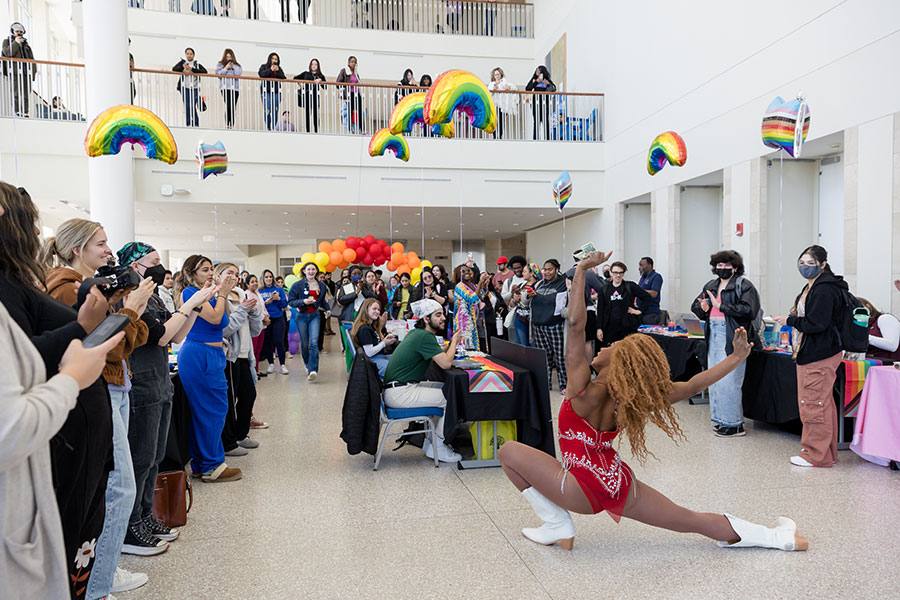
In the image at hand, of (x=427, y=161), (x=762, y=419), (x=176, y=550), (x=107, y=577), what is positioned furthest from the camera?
(x=427, y=161)

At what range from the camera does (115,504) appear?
2268 millimetres

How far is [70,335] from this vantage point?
153 centimetres

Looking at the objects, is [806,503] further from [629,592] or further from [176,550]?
[176,550]

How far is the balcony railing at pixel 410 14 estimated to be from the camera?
16.1m

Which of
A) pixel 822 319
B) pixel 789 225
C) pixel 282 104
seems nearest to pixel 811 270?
pixel 822 319

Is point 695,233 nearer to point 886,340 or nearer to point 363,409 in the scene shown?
point 886,340

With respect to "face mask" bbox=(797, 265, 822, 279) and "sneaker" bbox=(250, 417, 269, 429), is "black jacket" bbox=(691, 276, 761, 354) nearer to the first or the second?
"face mask" bbox=(797, 265, 822, 279)

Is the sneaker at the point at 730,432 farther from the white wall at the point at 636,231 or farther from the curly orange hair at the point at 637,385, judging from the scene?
the white wall at the point at 636,231

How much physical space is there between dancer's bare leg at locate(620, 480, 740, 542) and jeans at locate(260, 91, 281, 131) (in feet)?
34.2

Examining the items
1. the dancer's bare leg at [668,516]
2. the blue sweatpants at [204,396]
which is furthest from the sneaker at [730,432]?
the blue sweatpants at [204,396]

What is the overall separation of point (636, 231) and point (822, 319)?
8212mm

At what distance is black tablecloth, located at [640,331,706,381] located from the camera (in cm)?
599

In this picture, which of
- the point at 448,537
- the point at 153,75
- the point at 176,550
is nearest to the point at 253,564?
the point at 176,550

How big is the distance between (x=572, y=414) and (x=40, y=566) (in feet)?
6.61
